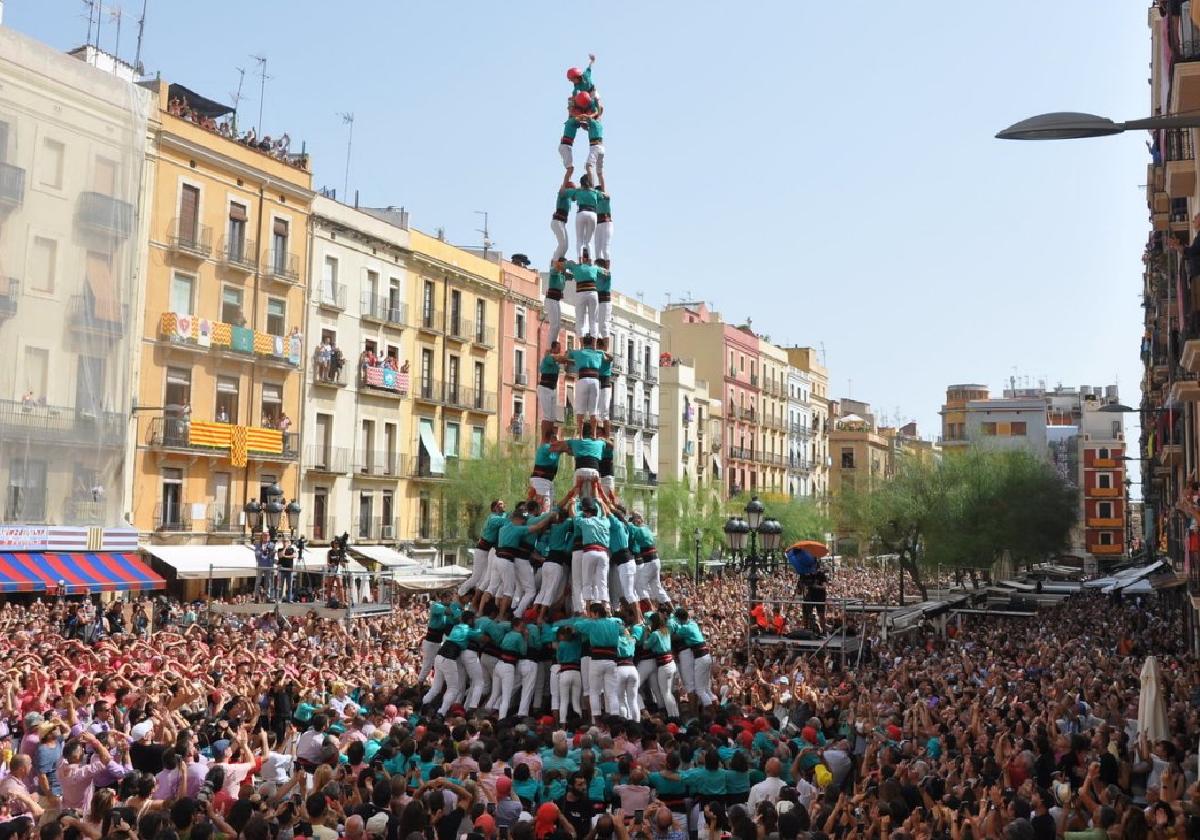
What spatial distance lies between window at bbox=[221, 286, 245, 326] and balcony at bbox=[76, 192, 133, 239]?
4.51 metres

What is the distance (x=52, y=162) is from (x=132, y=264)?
10.6 ft

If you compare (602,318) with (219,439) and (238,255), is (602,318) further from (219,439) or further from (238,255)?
(238,255)

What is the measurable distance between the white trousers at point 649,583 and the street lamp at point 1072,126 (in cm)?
1317

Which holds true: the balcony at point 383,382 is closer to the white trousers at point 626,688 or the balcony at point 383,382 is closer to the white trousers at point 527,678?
the white trousers at point 527,678

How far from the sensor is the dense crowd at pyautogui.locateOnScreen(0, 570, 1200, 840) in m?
9.02

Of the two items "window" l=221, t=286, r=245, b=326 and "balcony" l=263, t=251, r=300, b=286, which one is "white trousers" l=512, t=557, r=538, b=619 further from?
"balcony" l=263, t=251, r=300, b=286

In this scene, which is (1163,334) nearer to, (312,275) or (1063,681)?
(1063,681)

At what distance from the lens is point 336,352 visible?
138 feet

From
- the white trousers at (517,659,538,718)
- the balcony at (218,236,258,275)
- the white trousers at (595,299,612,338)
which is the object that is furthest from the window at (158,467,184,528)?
the white trousers at (517,659,538,718)

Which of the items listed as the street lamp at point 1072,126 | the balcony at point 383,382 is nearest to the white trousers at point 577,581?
the street lamp at point 1072,126

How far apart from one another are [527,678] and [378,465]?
27.8 meters

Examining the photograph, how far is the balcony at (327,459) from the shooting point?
1625 inches

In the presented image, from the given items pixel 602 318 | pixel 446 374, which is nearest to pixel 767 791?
pixel 602 318

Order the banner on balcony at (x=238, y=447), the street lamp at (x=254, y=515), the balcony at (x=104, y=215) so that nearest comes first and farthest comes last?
1. the street lamp at (x=254, y=515)
2. the balcony at (x=104, y=215)
3. the banner on balcony at (x=238, y=447)
